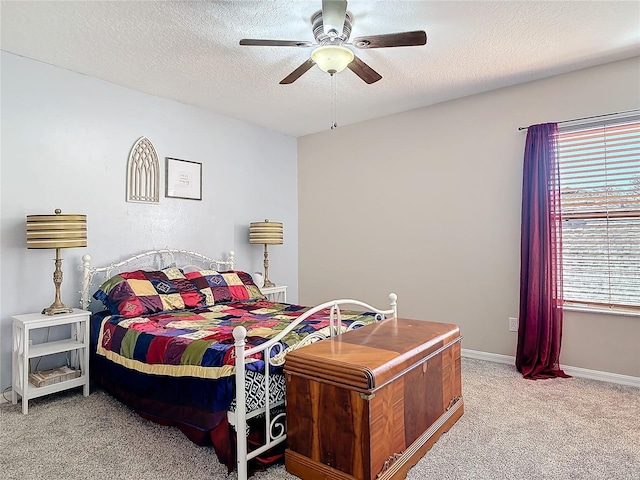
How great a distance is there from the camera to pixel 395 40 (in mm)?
2248

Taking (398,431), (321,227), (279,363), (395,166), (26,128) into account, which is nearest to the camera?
(398,431)

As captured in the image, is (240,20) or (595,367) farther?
(595,367)

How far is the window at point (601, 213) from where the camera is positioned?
125 inches

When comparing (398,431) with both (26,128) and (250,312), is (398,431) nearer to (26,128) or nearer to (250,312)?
(250,312)

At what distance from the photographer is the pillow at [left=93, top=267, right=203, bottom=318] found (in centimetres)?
304

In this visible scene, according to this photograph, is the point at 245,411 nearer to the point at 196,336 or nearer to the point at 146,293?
the point at 196,336

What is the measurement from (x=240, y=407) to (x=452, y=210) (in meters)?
2.95

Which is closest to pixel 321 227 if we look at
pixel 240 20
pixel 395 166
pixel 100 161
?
pixel 395 166

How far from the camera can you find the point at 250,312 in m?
3.19

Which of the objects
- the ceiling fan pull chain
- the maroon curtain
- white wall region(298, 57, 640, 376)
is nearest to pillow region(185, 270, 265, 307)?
white wall region(298, 57, 640, 376)

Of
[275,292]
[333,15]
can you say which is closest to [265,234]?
[275,292]

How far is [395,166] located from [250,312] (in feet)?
7.57

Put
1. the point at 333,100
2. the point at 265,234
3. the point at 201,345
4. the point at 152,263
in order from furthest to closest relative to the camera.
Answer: the point at 265,234
the point at 333,100
the point at 152,263
the point at 201,345

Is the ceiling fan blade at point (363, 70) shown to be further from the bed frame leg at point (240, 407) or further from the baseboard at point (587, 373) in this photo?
the baseboard at point (587, 373)
